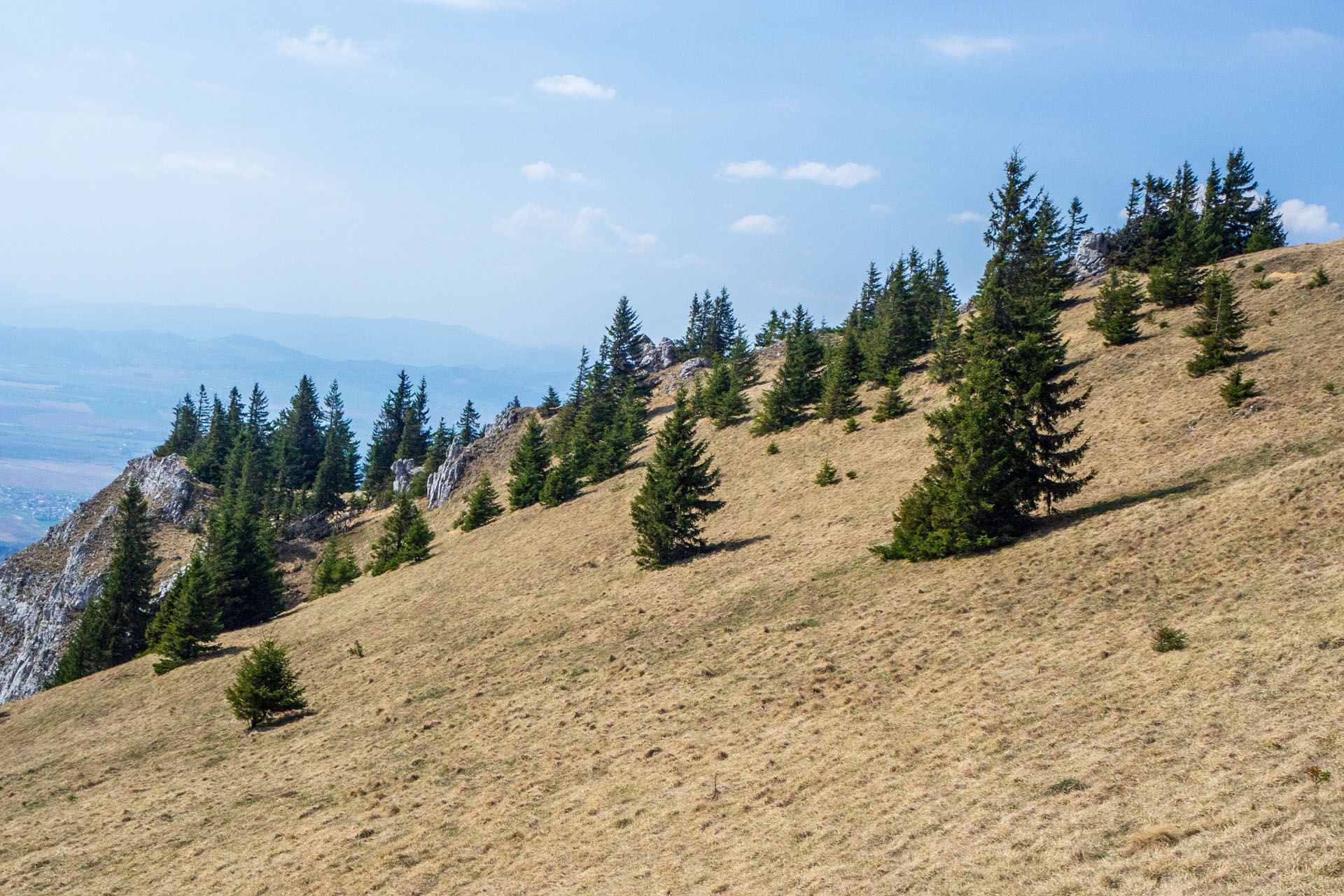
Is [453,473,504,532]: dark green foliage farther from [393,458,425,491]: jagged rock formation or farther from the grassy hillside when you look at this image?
[393,458,425,491]: jagged rock formation

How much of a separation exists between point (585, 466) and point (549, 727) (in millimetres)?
49890

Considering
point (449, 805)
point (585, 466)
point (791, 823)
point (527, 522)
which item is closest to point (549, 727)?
point (449, 805)

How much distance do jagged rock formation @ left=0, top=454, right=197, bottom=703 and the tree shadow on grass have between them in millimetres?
76216

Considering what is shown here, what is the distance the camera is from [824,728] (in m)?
17.2

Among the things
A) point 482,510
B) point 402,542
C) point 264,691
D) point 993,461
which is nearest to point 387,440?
point 482,510

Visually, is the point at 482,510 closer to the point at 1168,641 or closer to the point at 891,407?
the point at 891,407

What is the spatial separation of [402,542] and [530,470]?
1302 cm

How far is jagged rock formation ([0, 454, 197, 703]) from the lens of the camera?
75000mm

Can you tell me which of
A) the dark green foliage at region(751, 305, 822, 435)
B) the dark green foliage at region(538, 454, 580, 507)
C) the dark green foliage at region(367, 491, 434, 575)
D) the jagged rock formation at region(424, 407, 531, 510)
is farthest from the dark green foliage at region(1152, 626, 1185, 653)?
the jagged rock formation at region(424, 407, 531, 510)

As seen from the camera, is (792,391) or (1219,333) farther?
(792,391)

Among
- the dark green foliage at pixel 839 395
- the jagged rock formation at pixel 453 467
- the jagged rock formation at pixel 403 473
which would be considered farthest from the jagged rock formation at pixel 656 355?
the dark green foliage at pixel 839 395

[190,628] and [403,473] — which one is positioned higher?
[403,473]

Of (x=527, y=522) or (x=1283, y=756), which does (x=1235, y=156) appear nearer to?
(x=527, y=522)

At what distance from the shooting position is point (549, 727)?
20.8 metres
